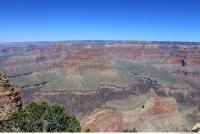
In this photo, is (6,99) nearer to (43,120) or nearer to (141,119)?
(43,120)

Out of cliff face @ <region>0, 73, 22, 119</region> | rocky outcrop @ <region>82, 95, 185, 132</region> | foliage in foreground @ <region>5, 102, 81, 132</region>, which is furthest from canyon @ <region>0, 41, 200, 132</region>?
foliage in foreground @ <region>5, 102, 81, 132</region>

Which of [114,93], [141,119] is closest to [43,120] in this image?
[141,119]

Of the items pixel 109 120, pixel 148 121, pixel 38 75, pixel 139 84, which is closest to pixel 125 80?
pixel 139 84

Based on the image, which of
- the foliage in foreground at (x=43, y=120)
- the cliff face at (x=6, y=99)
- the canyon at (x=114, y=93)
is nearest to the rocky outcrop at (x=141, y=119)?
the canyon at (x=114, y=93)

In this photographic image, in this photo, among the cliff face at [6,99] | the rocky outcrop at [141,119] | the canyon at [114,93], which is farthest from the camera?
the canyon at [114,93]

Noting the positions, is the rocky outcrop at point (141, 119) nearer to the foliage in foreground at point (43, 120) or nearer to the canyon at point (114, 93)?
the canyon at point (114, 93)

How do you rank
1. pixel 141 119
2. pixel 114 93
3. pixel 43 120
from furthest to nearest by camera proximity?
pixel 114 93, pixel 141 119, pixel 43 120
